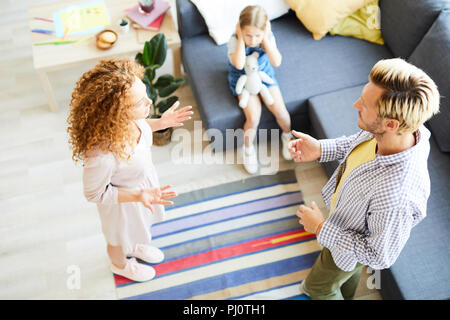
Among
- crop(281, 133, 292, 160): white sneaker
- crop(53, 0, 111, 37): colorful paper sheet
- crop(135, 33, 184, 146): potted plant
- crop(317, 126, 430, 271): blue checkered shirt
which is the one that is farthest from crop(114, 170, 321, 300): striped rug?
crop(53, 0, 111, 37): colorful paper sheet

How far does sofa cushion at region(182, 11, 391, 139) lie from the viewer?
2424 millimetres

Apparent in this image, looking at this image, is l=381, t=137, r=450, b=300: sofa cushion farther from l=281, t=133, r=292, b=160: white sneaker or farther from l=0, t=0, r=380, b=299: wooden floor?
l=281, t=133, r=292, b=160: white sneaker

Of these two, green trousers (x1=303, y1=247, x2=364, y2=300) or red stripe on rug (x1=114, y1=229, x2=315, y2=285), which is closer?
green trousers (x1=303, y1=247, x2=364, y2=300)

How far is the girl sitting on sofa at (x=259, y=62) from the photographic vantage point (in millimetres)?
2100

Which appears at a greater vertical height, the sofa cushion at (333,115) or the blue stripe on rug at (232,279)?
the sofa cushion at (333,115)

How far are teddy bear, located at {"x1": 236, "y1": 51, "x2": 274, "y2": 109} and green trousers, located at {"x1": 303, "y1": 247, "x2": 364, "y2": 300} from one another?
3.10 feet

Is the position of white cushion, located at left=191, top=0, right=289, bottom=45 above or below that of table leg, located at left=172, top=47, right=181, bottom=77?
above

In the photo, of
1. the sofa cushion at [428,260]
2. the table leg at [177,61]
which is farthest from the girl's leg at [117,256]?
the table leg at [177,61]

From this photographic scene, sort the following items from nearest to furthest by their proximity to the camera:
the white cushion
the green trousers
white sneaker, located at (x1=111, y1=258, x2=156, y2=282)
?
1. the green trousers
2. white sneaker, located at (x1=111, y1=258, x2=156, y2=282)
3. the white cushion

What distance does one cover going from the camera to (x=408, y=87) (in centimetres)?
120

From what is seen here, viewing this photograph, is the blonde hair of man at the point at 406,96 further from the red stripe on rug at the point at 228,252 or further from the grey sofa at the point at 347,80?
the red stripe on rug at the point at 228,252

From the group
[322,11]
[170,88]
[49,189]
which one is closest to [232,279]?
[170,88]

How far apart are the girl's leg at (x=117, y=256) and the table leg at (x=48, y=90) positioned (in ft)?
3.85
